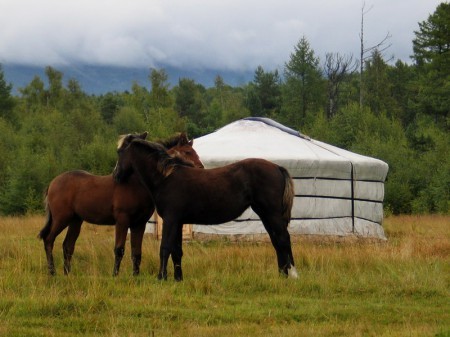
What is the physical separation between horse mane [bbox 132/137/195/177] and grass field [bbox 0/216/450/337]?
1259 mm

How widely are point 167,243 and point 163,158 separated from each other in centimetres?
102

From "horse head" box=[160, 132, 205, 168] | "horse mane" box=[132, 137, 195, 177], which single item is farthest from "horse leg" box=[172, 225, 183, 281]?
"horse head" box=[160, 132, 205, 168]

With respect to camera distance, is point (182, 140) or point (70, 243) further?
point (182, 140)

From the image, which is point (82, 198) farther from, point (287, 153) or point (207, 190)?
point (287, 153)

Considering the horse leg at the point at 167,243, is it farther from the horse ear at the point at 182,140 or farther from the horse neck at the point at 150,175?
the horse ear at the point at 182,140

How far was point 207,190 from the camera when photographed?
328 inches

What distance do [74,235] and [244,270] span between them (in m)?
2.24

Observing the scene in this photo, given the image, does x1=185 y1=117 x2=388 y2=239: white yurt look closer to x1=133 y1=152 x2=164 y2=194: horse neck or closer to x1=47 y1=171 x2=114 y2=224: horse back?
x1=47 y1=171 x2=114 y2=224: horse back

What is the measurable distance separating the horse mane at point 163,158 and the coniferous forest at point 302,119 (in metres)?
16.2

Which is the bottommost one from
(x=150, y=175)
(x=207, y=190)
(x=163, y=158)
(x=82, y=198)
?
(x=82, y=198)

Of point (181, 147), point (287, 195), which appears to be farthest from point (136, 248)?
point (287, 195)

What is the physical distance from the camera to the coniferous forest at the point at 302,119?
25.3 metres

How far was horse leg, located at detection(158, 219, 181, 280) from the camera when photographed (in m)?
7.97

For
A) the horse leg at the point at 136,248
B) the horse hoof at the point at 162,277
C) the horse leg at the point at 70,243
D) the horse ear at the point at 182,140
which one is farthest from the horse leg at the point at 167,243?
the horse ear at the point at 182,140
